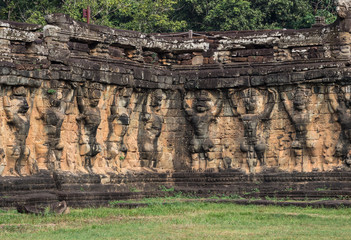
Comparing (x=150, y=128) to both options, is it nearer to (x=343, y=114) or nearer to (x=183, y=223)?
(x=343, y=114)

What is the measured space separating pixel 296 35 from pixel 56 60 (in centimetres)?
766

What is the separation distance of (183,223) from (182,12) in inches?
916

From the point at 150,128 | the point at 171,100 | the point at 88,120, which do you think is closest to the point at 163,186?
the point at 150,128

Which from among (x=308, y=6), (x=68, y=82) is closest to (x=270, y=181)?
(x=68, y=82)

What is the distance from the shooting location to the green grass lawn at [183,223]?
18344 mm

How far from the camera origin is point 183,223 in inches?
803

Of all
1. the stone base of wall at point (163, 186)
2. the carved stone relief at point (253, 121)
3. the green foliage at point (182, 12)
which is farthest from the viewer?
the green foliage at point (182, 12)

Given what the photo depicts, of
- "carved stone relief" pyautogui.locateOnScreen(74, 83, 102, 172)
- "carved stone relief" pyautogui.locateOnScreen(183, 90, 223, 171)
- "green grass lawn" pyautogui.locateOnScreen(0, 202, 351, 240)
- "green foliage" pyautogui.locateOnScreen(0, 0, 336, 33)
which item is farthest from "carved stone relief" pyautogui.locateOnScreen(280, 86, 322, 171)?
"green foliage" pyautogui.locateOnScreen(0, 0, 336, 33)

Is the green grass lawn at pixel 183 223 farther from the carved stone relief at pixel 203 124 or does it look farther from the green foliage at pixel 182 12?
the green foliage at pixel 182 12

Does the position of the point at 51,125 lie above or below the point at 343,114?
below

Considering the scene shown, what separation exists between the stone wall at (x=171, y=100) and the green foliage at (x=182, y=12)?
32.4ft

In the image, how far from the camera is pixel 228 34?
28938 millimetres

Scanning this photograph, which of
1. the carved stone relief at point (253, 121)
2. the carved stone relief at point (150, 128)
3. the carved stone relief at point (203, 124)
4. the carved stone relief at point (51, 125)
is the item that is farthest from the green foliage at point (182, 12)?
the carved stone relief at point (51, 125)

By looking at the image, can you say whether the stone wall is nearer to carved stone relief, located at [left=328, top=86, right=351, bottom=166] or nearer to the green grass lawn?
carved stone relief, located at [left=328, top=86, right=351, bottom=166]
